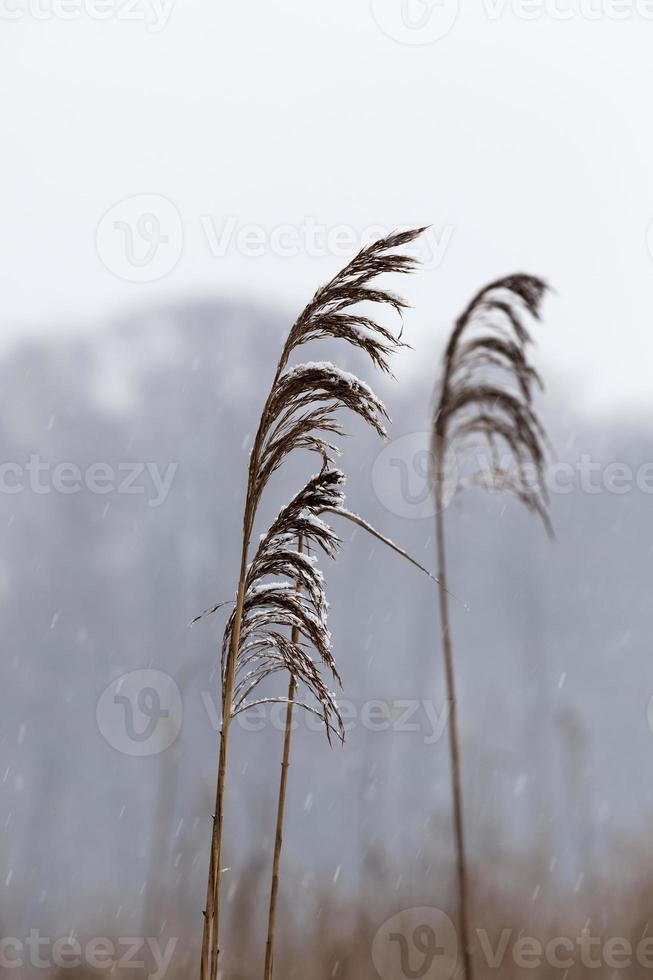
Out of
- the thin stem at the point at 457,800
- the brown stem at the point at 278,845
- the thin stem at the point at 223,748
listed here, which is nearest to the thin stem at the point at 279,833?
the brown stem at the point at 278,845

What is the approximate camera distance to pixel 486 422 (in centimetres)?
358

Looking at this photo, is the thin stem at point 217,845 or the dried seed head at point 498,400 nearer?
the thin stem at point 217,845

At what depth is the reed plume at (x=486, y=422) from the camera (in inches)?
129

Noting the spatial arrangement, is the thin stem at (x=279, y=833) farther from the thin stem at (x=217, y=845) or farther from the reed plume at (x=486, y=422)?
the reed plume at (x=486, y=422)

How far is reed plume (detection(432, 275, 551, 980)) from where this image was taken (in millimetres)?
3273

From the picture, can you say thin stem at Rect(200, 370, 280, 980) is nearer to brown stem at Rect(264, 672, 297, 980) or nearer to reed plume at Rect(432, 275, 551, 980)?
brown stem at Rect(264, 672, 297, 980)

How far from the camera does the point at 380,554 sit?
234 ft

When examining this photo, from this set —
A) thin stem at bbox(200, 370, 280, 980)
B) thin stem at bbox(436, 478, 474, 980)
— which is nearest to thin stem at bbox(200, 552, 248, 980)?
thin stem at bbox(200, 370, 280, 980)

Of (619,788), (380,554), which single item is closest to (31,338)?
(380,554)

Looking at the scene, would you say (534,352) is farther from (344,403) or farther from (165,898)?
(165,898)

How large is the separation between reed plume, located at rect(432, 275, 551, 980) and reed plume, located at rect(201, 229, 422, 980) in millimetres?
1034

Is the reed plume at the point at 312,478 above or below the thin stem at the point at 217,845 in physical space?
above

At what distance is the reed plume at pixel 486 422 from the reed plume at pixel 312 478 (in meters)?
1.03

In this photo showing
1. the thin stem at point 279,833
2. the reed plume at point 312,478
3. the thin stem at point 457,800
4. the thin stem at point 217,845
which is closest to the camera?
the thin stem at point 217,845
